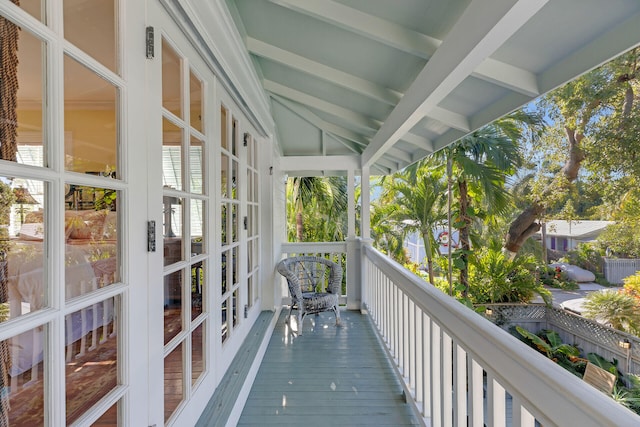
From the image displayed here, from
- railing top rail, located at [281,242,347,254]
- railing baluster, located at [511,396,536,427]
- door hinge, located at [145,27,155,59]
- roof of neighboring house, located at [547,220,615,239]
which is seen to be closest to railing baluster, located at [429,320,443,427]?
railing baluster, located at [511,396,536,427]

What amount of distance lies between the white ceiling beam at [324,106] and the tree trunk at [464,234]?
4.77 metres

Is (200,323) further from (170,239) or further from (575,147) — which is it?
(575,147)

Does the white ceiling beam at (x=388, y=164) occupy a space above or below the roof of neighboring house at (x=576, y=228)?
above

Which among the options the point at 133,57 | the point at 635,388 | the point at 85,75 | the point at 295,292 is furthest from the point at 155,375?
the point at 635,388

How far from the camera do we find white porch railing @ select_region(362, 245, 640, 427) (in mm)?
692

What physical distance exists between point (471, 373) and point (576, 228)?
604 cm

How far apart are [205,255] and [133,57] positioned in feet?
3.39

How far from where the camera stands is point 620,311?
127 inches

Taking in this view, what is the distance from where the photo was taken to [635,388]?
124 inches

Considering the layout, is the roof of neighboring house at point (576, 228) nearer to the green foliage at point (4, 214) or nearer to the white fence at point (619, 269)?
the white fence at point (619, 269)

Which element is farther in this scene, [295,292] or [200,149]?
[295,292]

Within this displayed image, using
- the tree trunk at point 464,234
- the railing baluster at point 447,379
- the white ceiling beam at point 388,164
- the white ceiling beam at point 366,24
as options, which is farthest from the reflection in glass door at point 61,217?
Result: the tree trunk at point 464,234

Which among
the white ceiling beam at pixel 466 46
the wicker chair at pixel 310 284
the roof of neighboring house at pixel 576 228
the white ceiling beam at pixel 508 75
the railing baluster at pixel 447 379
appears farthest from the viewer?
the roof of neighboring house at pixel 576 228

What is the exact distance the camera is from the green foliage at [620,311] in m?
3.22
